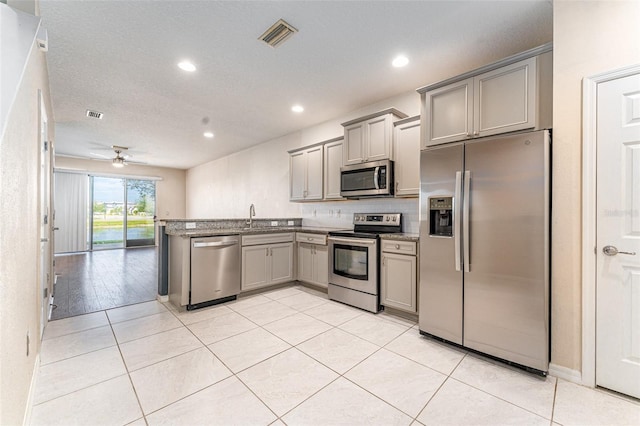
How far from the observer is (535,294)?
1965 mm

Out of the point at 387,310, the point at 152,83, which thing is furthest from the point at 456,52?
the point at 152,83

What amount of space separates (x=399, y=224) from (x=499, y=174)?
1461 millimetres

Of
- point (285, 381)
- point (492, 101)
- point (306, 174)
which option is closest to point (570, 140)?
point (492, 101)

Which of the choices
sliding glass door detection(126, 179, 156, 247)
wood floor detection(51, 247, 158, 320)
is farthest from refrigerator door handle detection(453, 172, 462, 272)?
sliding glass door detection(126, 179, 156, 247)

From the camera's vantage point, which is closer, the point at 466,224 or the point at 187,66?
the point at 466,224

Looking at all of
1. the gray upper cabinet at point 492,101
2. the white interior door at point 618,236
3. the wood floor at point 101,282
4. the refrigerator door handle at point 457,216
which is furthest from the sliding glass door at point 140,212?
the white interior door at point 618,236

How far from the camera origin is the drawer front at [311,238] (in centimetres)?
390

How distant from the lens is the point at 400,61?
2.82m

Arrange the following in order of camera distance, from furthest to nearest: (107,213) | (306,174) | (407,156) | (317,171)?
(107,213) < (306,174) < (317,171) < (407,156)

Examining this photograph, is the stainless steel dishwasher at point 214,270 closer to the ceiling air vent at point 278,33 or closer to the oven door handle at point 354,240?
the oven door handle at point 354,240

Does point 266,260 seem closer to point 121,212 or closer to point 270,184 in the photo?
point 270,184

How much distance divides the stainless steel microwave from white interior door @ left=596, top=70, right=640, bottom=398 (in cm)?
180

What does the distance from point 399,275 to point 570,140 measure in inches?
73.3

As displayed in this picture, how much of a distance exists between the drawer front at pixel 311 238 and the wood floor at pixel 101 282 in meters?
2.22
